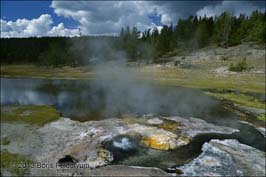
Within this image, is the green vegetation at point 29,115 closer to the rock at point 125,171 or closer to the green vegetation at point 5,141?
the green vegetation at point 5,141

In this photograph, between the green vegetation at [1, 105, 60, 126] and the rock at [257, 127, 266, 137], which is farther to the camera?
the rock at [257, 127, 266, 137]

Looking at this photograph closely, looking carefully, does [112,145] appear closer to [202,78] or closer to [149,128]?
[149,128]

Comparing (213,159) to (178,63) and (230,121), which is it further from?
(178,63)

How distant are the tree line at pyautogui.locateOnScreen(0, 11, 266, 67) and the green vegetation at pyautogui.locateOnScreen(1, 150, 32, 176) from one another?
89.4 m

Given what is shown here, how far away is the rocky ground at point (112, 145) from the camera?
1742 centimetres

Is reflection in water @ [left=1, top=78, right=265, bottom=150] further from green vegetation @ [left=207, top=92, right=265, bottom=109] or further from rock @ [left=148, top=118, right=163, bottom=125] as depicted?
rock @ [left=148, top=118, right=163, bottom=125]

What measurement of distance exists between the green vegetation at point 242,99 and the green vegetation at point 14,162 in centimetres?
3463

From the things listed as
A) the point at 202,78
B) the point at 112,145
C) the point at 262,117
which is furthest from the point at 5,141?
the point at 202,78

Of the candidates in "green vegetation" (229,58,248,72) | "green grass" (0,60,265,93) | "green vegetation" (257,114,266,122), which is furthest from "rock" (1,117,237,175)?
"green vegetation" (229,58,248,72)

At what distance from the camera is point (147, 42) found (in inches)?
4525

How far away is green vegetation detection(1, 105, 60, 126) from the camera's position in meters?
25.6

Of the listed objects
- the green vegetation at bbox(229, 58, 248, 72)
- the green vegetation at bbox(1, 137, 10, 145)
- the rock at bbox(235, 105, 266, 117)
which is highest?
the green vegetation at bbox(229, 58, 248, 72)

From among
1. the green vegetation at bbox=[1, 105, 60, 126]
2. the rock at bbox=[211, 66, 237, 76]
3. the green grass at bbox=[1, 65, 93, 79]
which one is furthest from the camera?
the green grass at bbox=[1, 65, 93, 79]

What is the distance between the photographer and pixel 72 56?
11944cm
